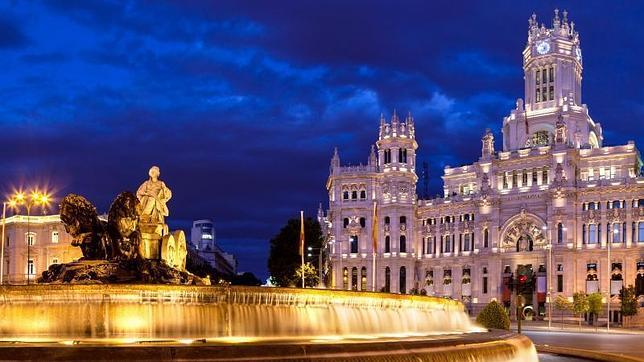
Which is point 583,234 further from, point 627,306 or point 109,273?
point 109,273

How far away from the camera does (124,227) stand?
921 inches

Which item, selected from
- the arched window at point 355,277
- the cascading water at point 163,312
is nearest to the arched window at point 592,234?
the arched window at point 355,277

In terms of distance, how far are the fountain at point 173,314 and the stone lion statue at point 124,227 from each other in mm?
30

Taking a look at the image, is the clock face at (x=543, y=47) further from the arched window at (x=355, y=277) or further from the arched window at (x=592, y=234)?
the arched window at (x=355, y=277)

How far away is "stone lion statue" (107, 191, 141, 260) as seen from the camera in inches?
915

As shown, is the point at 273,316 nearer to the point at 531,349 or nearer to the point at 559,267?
the point at 531,349

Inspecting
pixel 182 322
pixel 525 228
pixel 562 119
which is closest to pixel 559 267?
pixel 525 228

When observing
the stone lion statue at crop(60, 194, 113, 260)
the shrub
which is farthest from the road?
the stone lion statue at crop(60, 194, 113, 260)

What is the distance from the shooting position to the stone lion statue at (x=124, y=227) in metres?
23.2

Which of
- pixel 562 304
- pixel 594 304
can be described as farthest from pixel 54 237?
pixel 594 304

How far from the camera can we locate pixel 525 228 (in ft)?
332

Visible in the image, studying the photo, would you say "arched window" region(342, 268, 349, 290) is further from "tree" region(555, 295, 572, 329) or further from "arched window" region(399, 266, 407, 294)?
"tree" region(555, 295, 572, 329)

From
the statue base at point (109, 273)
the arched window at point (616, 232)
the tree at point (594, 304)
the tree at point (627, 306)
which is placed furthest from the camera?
the arched window at point (616, 232)

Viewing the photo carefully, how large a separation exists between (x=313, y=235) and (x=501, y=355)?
90.9 m
